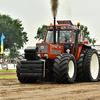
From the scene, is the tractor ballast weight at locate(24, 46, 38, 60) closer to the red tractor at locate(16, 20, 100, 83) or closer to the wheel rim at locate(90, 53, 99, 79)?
the red tractor at locate(16, 20, 100, 83)

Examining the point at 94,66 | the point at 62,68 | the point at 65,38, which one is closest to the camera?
the point at 62,68

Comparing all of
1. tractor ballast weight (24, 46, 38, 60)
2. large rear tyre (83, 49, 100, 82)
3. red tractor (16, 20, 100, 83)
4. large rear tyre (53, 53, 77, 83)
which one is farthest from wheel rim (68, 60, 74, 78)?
tractor ballast weight (24, 46, 38, 60)

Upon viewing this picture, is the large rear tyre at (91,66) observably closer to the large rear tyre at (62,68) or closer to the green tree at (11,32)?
the large rear tyre at (62,68)

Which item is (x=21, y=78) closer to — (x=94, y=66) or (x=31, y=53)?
(x=31, y=53)

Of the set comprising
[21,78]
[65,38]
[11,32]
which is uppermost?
[11,32]

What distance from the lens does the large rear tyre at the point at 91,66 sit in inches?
563

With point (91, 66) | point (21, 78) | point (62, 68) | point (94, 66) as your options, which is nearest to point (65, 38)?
point (91, 66)

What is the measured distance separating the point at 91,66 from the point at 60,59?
9.57 ft

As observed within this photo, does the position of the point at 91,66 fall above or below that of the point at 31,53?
below

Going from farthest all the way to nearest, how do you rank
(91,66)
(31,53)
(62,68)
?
(91,66) < (31,53) < (62,68)

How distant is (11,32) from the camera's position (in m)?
74.9

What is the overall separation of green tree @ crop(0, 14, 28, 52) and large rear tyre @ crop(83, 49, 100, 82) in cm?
5891

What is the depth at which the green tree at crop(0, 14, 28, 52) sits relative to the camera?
241ft

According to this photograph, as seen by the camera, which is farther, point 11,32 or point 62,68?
point 11,32
